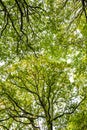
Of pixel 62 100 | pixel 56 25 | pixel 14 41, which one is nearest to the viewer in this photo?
pixel 14 41

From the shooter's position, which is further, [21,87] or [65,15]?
[21,87]

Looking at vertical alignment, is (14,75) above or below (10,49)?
above

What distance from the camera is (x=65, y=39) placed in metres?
14.7

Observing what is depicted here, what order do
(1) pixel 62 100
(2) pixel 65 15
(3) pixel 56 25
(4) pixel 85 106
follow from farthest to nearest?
(1) pixel 62 100 → (4) pixel 85 106 → (2) pixel 65 15 → (3) pixel 56 25

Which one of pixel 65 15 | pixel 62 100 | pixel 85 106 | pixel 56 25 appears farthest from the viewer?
pixel 62 100

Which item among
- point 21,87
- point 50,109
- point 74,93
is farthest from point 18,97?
point 74,93

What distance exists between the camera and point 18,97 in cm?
2178

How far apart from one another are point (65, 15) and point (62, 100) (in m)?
9.83

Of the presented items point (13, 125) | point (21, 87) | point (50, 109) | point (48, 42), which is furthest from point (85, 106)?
point (48, 42)

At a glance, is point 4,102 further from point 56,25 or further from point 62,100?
point 56,25

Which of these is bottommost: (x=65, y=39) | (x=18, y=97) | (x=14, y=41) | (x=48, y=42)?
(x=14, y=41)

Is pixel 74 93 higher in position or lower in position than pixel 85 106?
higher

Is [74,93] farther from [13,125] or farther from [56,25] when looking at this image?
[56,25]

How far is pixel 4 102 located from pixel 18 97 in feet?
5.28
